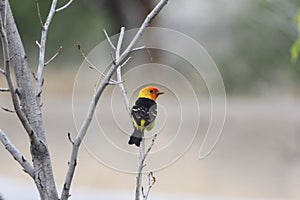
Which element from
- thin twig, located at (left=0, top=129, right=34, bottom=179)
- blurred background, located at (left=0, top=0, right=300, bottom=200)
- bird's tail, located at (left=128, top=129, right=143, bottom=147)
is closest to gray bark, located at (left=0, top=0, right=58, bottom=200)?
thin twig, located at (left=0, top=129, right=34, bottom=179)

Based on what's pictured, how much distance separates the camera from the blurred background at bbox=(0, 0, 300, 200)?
320 inches

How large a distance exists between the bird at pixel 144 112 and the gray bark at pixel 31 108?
0.76 feet

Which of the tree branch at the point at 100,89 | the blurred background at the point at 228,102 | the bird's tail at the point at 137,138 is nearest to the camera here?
the tree branch at the point at 100,89

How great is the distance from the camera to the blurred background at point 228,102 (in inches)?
320

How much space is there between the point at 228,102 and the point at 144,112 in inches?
440

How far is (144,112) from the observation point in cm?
162

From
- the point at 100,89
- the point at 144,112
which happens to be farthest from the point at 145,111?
the point at 100,89

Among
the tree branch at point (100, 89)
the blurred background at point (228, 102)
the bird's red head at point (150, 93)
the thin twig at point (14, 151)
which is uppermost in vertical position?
the blurred background at point (228, 102)

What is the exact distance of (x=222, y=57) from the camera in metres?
14.9

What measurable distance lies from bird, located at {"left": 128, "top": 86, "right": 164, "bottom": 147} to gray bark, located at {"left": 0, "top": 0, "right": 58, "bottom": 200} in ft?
0.76

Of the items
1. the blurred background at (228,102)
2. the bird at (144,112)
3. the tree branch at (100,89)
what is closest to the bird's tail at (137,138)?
the bird at (144,112)

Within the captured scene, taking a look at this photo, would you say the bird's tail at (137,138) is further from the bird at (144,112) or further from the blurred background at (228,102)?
the blurred background at (228,102)

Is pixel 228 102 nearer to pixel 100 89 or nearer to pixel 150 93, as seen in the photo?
pixel 150 93

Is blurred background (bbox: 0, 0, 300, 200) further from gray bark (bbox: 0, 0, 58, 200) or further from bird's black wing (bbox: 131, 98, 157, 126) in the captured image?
gray bark (bbox: 0, 0, 58, 200)
